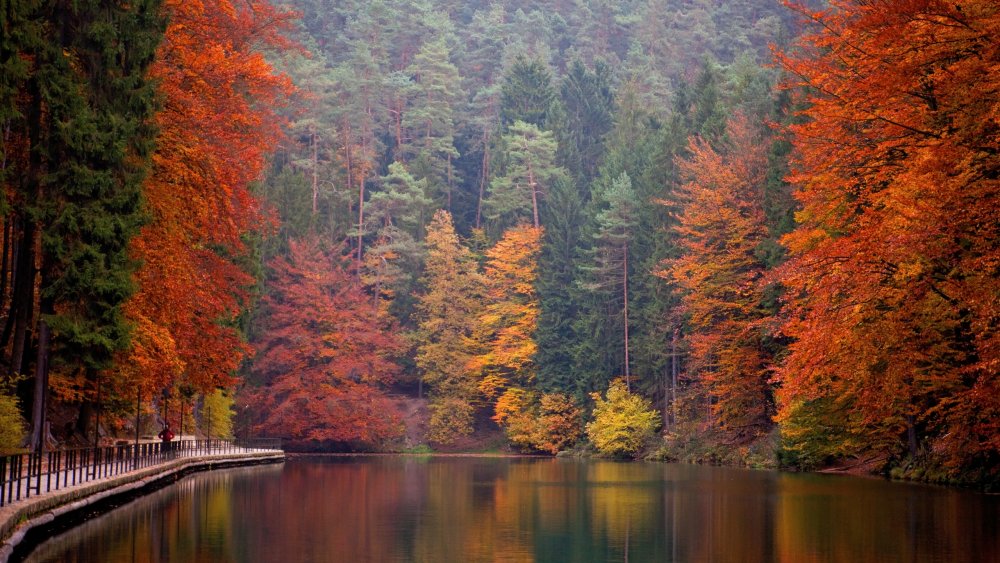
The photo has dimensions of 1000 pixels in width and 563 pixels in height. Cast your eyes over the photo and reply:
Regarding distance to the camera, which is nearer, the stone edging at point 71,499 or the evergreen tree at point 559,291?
the stone edging at point 71,499

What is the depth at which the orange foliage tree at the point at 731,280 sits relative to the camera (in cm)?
5306

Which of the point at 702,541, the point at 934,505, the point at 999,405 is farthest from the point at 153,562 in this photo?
the point at 999,405

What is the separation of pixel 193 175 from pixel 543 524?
626 inches

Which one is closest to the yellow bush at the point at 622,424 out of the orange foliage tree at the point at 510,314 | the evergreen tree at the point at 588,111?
the orange foliage tree at the point at 510,314

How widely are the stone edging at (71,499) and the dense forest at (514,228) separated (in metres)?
2.18

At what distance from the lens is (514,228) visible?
3364 inches

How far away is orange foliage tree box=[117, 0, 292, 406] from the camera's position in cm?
3253

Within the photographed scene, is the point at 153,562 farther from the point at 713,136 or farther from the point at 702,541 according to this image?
the point at 713,136

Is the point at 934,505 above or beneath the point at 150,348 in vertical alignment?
beneath

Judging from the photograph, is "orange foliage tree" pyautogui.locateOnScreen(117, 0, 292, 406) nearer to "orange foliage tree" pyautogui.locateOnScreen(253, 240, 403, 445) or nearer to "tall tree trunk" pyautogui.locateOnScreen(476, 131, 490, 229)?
"orange foliage tree" pyautogui.locateOnScreen(253, 240, 403, 445)

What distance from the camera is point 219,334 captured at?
1656 inches

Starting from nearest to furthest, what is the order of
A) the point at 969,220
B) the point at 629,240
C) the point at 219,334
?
1. the point at 969,220
2. the point at 219,334
3. the point at 629,240

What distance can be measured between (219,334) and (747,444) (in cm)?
2535

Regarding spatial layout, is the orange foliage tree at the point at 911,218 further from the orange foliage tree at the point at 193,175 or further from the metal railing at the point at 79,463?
the metal railing at the point at 79,463
